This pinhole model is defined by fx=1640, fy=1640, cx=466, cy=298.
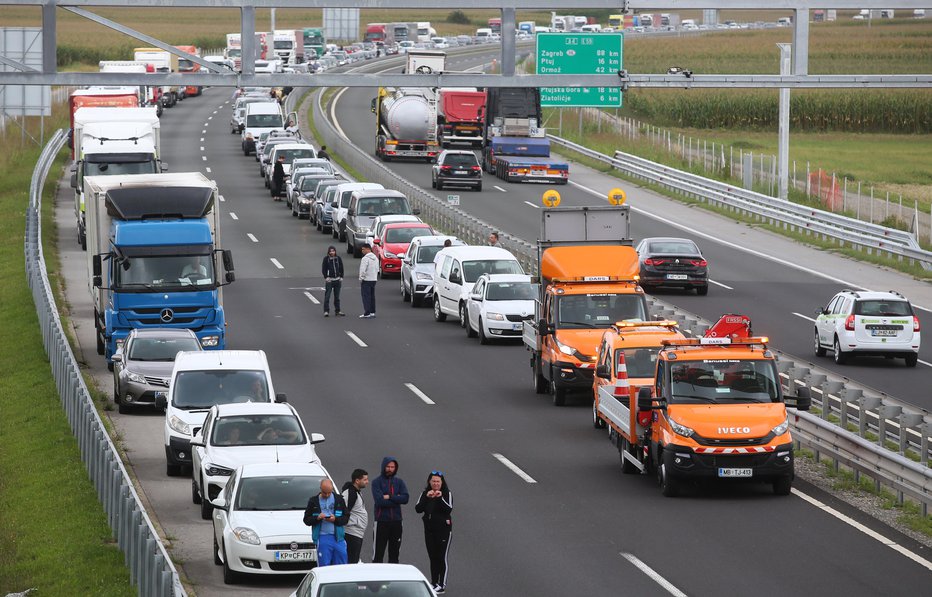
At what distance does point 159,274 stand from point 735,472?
48.6 ft

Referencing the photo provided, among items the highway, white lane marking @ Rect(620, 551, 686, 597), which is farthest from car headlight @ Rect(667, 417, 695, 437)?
white lane marking @ Rect(620, 551, 686, 597)

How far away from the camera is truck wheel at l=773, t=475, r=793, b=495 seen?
21.4m

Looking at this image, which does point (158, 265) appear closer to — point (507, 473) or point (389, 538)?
point (507, 473)

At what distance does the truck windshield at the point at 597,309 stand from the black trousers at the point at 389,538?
489 inches

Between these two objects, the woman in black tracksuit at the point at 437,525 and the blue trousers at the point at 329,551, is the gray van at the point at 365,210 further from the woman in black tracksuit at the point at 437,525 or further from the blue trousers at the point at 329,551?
the blue trousers at the point at 329,551

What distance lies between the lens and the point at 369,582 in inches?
511

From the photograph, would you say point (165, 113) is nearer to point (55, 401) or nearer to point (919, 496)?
point (55, 401)

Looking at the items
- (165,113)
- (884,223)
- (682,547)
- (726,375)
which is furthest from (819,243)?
(165,113)

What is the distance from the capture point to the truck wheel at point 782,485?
2139 cm

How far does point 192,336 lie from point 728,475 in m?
11.8

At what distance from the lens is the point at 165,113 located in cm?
10338

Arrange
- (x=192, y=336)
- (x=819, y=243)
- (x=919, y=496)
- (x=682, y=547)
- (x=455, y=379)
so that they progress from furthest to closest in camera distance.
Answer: (x=819, y=243)
(x=455, y=379)
(x=192, y=336)
(x=919, y=496)
(x=682, y=547)

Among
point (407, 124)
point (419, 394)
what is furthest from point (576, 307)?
point (407, 124)

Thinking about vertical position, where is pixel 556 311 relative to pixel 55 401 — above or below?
above
